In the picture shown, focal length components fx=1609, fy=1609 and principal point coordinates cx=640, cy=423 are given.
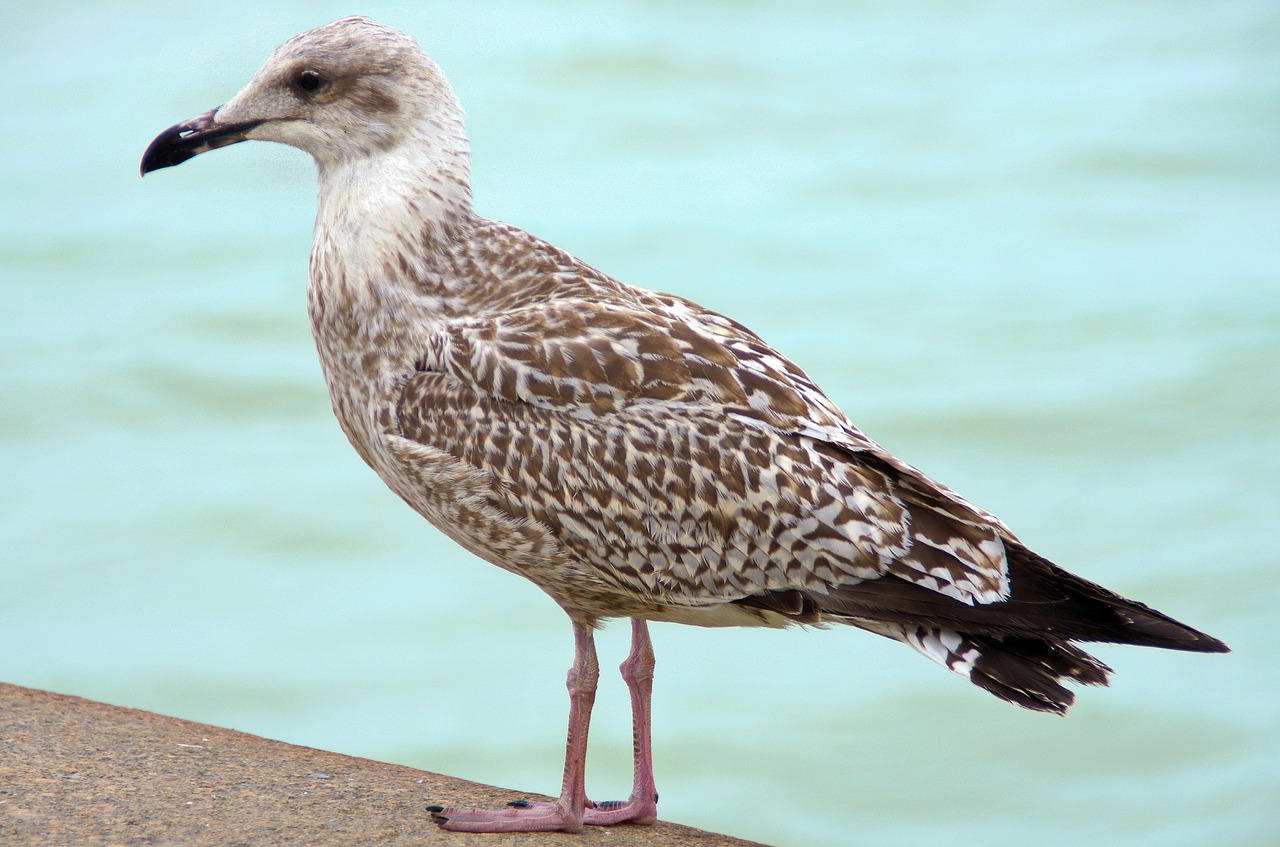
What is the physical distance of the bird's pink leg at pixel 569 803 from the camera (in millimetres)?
4766

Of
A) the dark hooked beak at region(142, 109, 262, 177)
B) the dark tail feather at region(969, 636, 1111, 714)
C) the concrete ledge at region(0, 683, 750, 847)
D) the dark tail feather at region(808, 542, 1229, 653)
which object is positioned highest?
the dark hooked beak at region(142, 109, 262, 177)

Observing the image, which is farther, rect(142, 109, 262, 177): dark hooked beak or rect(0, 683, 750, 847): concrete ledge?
rect(142, 109, 262, 177): dark hooked beak

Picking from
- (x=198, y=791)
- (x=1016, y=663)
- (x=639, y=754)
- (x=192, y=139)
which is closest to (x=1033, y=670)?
(x=1016, y=663)

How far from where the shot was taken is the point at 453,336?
4730 millimetres

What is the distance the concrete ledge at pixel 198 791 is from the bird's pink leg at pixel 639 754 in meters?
0.05

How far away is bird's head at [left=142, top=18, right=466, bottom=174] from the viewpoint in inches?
191

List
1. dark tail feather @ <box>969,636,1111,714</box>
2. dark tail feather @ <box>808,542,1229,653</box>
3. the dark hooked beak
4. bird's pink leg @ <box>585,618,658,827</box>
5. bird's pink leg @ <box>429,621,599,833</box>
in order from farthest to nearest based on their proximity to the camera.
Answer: bird's pink leg @ <box>585,618,658,827</box> → the dark hooked beak → bird's pink leg @ <box>429,621,599,833</box> → dark tail feather @ <box>969,636,1111,714</box> → dark tail feather @ <box>808,542,1229,653</box>

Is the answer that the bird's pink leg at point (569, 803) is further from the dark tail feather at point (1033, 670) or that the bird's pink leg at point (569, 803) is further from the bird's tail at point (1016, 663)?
the dark tail feather at point (1033, 670)

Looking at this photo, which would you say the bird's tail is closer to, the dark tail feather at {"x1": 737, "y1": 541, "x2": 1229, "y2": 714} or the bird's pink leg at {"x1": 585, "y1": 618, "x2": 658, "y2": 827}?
the dark tail feather at {"x1": 737, "y1": 541, "x2": 1229, "y2": 714}

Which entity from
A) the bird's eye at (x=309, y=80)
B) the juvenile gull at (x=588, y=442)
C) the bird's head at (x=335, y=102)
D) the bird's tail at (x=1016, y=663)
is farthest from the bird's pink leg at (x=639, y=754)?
the bird's eye at (x=309, y=80)

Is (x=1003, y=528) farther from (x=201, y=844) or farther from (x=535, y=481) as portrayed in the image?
(x=201, y=844)

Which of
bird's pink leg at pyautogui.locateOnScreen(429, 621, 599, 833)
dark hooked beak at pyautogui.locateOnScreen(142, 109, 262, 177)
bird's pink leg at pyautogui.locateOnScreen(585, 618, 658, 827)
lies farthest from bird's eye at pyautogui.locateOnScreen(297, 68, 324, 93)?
bird's pink leg at pyautogui.locateOnScreen(585, 618, 658, 827)

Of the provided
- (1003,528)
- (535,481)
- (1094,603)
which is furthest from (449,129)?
(1094,603)

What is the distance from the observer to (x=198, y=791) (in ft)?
15.7
